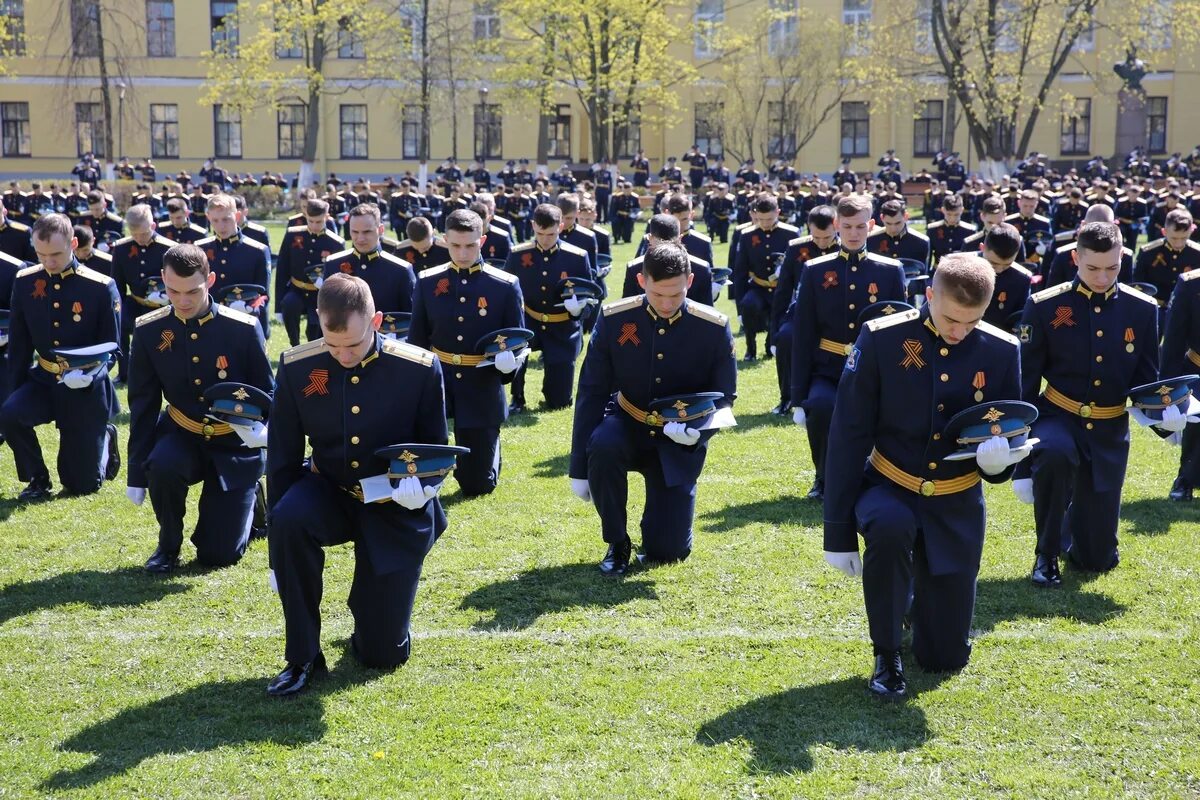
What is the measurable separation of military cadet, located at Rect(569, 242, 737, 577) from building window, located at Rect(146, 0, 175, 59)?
53453 millimetres

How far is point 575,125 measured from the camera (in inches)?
2301

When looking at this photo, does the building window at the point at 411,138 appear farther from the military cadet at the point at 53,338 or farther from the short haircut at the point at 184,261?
the short haircut at the point at 184,261

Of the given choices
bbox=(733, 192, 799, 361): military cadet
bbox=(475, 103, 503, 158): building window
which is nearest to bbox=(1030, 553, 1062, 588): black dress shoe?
bbox=(733, 192, 799, 361): military cadet

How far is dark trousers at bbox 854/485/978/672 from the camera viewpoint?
589 centimetres

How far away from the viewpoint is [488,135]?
189ft

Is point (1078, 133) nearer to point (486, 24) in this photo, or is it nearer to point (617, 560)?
point (486, 24)

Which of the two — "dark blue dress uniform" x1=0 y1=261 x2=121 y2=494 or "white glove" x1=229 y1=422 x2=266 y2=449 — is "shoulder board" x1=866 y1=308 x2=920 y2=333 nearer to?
"white glove" x1=229 y1=422 x2=266 y2=449

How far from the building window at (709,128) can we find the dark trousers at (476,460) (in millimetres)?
45869

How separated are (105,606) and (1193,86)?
59143 millimetres

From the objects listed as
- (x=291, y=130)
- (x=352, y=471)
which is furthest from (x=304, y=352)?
(x=291, y=130)

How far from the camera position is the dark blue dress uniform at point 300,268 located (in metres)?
15.2

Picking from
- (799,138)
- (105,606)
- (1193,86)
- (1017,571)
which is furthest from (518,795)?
(1193,86)

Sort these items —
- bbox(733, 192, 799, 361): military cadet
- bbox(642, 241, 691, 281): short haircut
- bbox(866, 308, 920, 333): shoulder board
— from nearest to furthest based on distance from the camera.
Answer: bbox(866, 308, 920, 333): shoulder board → bbox(642, 241, 691, 281): short haircut → bbox(733, 192, 799, 361): military cadet

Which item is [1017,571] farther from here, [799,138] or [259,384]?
[799,138]
